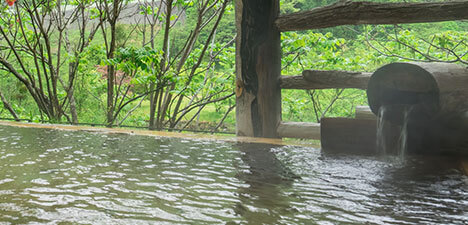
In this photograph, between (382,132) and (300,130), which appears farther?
(300,130)

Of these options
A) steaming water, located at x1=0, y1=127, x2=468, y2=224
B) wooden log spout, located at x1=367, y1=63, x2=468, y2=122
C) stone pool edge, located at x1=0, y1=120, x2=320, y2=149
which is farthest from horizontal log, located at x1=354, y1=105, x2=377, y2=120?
steaming water, located at x1=0, y1=127, x2=468, y2=224

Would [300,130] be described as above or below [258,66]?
below

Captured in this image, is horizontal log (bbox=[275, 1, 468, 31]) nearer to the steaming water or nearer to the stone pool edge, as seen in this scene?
the stone pool edge

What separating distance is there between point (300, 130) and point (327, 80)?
0.43 m

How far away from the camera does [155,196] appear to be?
140 centimetres

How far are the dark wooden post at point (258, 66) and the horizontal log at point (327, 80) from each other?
0.39ft

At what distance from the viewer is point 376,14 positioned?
2871 mm

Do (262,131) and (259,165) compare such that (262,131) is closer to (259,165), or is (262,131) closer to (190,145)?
(190,145)

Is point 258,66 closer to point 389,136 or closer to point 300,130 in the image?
point 300,130

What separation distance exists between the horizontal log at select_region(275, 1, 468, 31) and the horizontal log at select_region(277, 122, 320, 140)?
28.8 inches

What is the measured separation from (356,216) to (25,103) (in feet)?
29.5

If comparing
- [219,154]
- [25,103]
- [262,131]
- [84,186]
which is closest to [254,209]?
[84,186]

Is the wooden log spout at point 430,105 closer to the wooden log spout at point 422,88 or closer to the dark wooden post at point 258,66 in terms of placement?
the wooden log spout at point 422,88

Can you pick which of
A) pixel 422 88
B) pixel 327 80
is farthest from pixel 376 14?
pixel 422 88
